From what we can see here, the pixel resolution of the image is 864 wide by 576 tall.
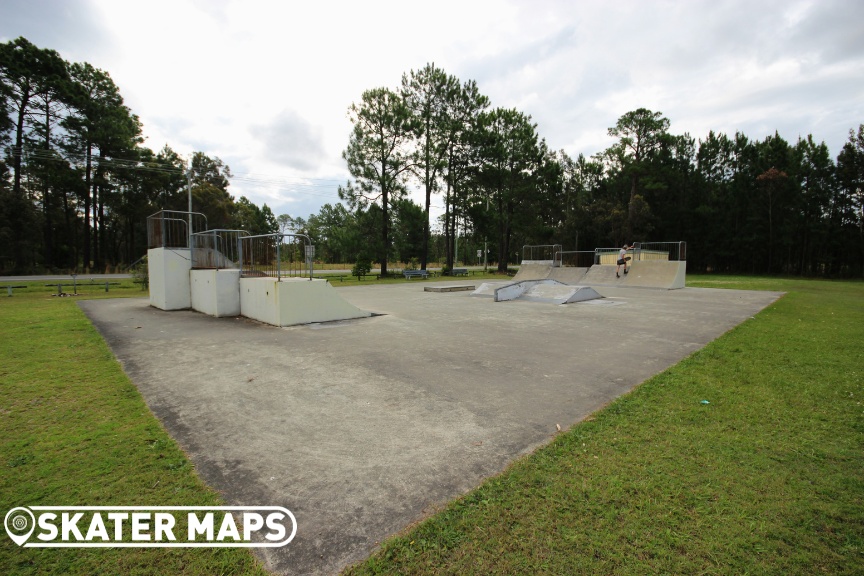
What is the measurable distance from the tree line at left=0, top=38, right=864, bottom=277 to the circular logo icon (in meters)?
26.6

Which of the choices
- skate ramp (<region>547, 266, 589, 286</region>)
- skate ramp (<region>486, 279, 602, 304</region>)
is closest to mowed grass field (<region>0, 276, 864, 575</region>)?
skate ramp (<region>486, 279, 602, 304</region>)

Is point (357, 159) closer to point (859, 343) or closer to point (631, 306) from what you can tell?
point (631, 306)

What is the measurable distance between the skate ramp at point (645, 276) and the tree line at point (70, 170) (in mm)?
27192

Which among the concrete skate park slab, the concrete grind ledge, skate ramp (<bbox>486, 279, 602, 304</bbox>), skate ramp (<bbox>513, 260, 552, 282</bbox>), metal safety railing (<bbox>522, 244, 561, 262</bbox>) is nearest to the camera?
the concrete skate park slab

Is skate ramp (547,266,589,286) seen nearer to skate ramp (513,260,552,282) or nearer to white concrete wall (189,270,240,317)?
skate ramp (513,260,552,282)

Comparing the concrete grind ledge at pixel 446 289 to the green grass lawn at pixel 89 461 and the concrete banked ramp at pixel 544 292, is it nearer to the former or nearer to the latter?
the concrete banked ramp at pixel 544 292

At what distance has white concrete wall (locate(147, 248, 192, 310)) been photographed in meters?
11.6

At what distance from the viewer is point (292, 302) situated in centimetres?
914

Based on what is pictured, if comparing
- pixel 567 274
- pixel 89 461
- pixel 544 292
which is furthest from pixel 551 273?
pixel 89 461

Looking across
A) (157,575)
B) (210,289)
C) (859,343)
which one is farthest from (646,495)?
(210,289)

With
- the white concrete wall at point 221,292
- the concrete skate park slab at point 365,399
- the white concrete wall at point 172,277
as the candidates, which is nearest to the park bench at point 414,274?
the white concrete wall at point 172,277

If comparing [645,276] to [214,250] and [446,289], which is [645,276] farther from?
[214,250]

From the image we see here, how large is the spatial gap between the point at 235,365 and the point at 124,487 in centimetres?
330

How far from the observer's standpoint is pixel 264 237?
9766 mm
